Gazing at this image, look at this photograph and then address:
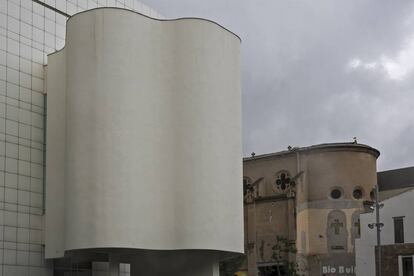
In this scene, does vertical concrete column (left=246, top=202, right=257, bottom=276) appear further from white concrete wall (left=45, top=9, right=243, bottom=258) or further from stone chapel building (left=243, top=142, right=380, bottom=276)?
white concrete wall (left=45, top=9, right=243, bottom=258)

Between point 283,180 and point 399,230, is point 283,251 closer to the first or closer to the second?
point 283,180

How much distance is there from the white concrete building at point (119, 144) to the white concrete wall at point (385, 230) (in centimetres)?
2670

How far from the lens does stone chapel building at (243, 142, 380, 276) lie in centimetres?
6238

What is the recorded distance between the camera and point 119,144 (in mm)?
27156

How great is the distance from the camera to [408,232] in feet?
174

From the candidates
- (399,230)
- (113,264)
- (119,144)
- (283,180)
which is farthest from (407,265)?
(119,144)

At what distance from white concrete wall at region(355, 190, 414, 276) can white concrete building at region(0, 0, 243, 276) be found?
26.7 meters

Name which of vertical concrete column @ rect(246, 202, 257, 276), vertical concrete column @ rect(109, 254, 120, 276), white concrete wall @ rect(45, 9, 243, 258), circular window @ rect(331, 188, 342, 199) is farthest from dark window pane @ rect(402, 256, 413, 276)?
vertical concrete column @ rect(109, 254, 120, 276)

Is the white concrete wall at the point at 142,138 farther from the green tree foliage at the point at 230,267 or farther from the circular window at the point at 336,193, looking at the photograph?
the circular window at the point at 336,193

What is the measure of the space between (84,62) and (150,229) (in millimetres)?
6426

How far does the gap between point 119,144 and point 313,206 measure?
39.4 metres

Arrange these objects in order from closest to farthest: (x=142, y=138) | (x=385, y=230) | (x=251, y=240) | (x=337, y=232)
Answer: (x=142, y=138) → (x=385, y=230) → (x=337, y=232) → (x=251, y=240)

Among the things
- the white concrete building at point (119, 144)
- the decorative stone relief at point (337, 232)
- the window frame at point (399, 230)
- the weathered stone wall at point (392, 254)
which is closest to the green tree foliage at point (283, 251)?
the decorative stone relief at point (337, 232)

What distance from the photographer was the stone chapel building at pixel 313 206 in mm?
62375
